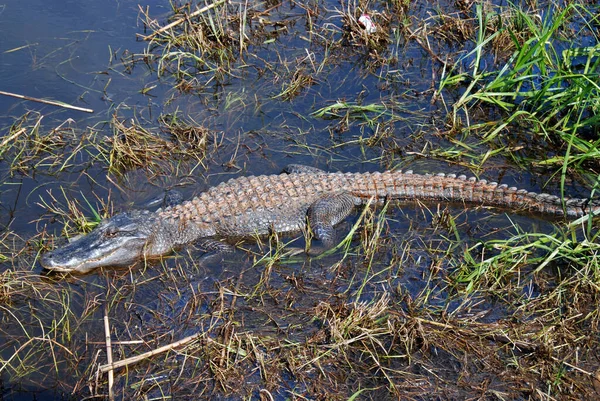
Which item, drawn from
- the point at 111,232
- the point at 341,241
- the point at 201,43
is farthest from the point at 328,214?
the point at 201,43

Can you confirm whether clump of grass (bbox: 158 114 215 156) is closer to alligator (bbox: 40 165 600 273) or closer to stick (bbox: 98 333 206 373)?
alligator (bbox: 40 165 600 273)

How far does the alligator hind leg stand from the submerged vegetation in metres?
0.16

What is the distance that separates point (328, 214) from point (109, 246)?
185cm

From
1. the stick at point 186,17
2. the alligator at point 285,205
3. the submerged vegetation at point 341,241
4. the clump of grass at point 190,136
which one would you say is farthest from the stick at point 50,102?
the alligator at point 285,205

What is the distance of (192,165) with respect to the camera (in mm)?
6027

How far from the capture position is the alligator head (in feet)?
15.9

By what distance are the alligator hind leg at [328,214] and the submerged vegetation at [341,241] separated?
0.52 feet

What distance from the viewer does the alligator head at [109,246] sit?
4836 mm

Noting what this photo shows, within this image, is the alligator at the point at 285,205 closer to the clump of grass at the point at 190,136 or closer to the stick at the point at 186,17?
the clump of grass at the point at 190,136

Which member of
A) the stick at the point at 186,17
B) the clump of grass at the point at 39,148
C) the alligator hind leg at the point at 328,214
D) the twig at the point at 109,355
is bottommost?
the alligator hind leg at the point at 328,214

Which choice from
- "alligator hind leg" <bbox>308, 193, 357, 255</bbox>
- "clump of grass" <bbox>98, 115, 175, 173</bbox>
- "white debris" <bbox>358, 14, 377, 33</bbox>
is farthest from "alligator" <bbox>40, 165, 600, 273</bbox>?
"white debris" <bbox>358, 14, 377, 33</bbox>

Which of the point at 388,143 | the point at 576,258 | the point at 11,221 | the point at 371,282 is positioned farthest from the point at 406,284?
the point at 11,221

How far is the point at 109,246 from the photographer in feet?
16.6

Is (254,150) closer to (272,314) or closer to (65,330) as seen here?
(272,314)
